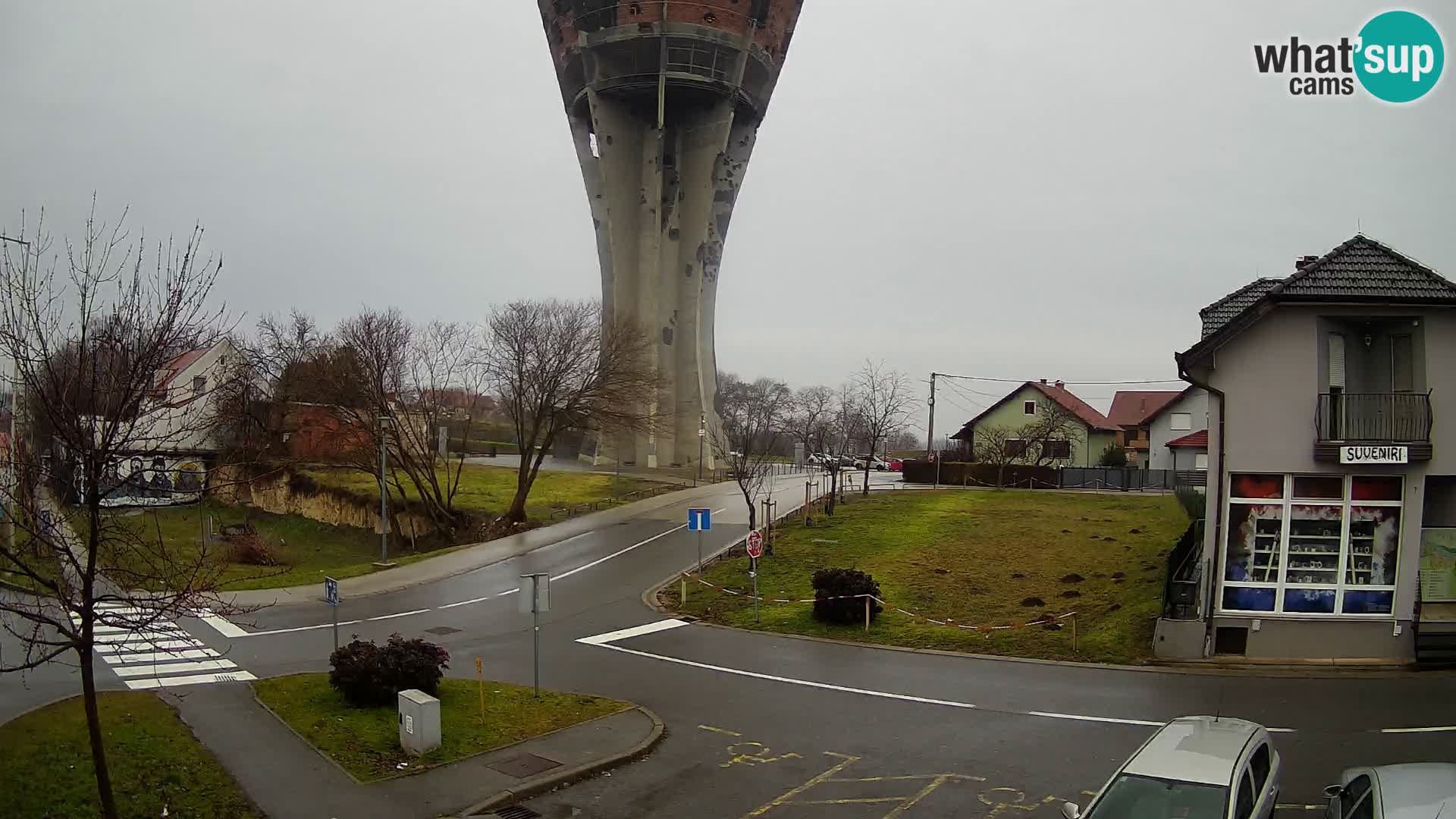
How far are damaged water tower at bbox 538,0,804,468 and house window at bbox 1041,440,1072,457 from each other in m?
23.6

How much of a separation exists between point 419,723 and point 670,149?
54219mm

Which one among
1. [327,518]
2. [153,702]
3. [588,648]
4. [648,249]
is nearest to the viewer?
[153,702]

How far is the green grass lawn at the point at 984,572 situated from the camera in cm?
1875

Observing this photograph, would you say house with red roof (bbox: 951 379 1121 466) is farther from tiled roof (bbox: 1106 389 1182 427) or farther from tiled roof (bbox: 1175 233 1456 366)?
tiled roof (bbox: 1175 233 1456 366)

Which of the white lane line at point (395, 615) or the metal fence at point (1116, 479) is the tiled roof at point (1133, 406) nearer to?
the metal fence at point (1116, 479)

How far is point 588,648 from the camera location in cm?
1916

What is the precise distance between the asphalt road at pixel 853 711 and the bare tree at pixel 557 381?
60.6ft

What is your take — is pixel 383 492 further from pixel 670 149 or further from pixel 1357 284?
pixel 670 149

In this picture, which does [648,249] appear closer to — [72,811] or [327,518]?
[327,518]


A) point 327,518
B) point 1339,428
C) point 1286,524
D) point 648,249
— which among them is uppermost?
point 648,249

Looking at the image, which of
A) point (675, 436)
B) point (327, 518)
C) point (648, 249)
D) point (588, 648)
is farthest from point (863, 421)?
point (588, 648)

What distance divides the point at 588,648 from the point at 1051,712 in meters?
9.45

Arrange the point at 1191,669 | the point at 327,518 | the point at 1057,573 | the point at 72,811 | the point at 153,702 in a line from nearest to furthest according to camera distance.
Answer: the point at 72,811
the point at 153,702
the point at 1191,669
the point at 1057,573
the point at 327,518

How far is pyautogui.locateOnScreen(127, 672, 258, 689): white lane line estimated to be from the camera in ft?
50.4
